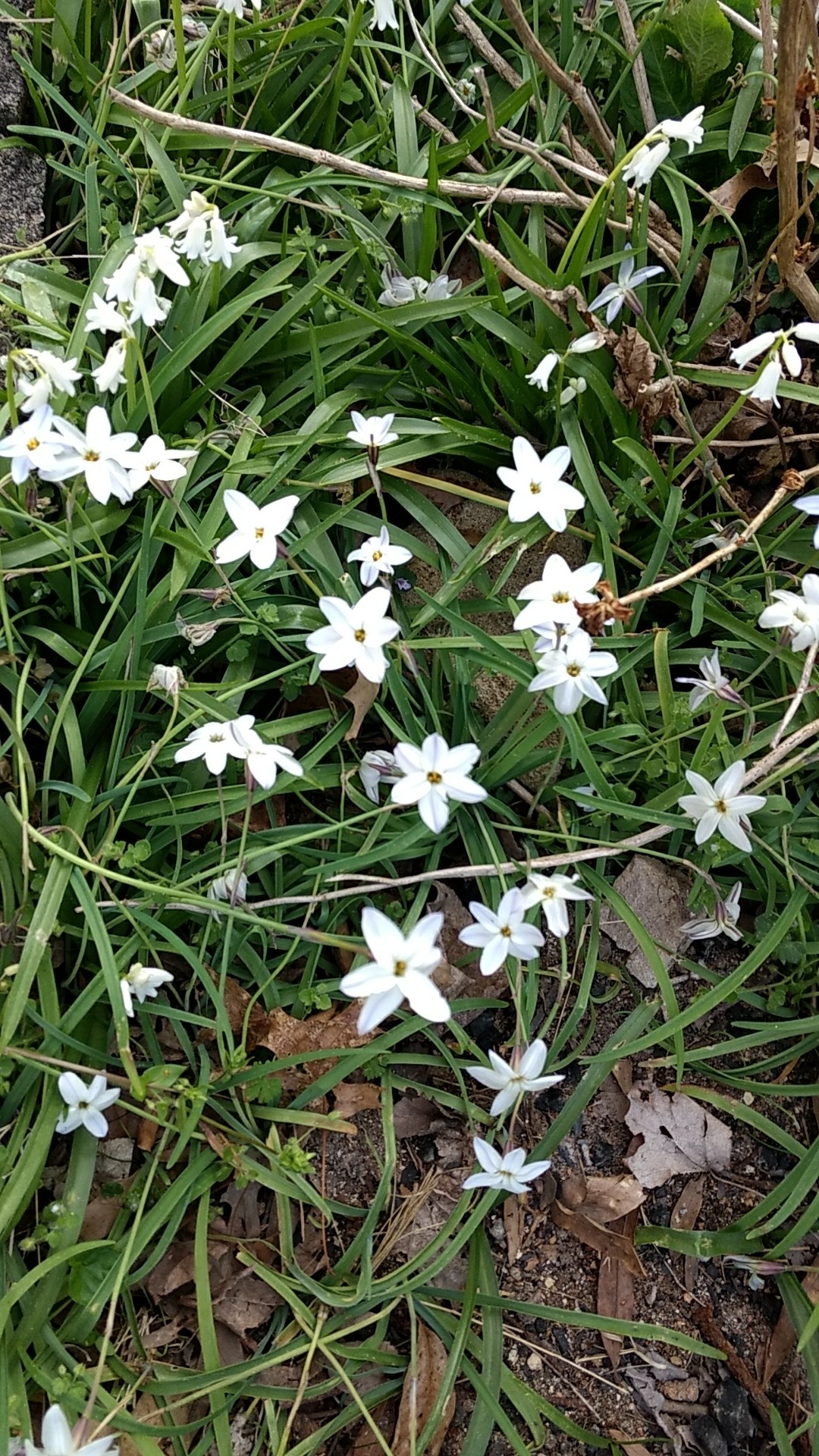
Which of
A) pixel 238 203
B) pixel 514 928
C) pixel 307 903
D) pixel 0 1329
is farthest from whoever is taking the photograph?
pixel 238 203

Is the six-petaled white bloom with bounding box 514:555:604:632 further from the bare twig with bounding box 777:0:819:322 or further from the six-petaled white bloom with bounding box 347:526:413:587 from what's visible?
the bare twig with bounding box 777:0:819:322

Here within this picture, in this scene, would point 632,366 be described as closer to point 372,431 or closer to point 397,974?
point 372,431

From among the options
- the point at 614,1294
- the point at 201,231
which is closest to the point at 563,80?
the point at 201,231

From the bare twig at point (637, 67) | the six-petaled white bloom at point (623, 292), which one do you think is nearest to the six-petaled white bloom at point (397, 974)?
the six-petaled white bloom at point (623, 292)

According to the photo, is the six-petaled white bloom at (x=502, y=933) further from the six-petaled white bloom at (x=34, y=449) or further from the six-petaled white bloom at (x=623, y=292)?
the six-petaled white bloom at (x=623, y=292)

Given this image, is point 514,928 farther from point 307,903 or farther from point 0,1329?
point 0,1329

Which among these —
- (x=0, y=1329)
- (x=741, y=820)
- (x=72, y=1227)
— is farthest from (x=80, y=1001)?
(x=741, y=820)

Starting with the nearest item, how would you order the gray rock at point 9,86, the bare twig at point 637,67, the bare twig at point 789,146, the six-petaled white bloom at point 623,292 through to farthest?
the bare twig at point 789,146, the six-petaled white bloom at point 623,292, the bare twig at point 637,67, the gray rock at point 9,86

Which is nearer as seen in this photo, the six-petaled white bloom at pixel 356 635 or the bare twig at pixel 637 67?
the six-petaled white bloom at pixel 356 635
